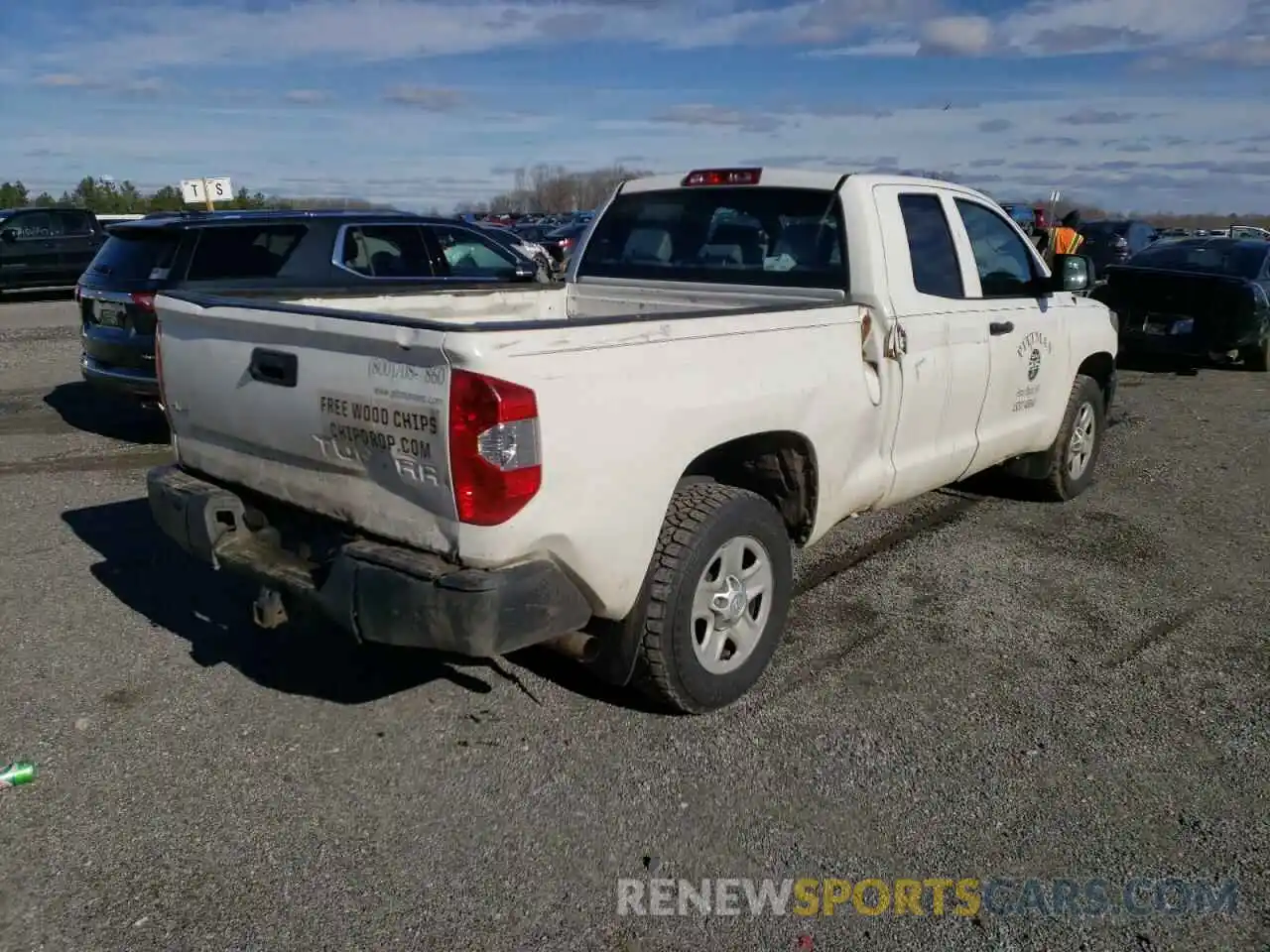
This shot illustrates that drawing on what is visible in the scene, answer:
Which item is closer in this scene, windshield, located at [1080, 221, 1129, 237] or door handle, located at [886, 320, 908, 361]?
door handle, located at [886, 320, 908, 361]

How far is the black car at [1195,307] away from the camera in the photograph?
38.9ft

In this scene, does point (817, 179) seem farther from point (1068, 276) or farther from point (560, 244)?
point (560, 244)

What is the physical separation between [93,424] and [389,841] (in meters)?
7.04

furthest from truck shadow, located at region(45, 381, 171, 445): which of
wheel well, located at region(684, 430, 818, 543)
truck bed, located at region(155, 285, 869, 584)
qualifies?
wheel well, located at region(684, 430, 818, 543)

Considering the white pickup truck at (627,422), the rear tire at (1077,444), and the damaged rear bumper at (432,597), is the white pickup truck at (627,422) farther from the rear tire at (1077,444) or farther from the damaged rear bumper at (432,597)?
the rear tire at (1077,444)

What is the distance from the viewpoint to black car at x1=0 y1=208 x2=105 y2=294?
19281 mm

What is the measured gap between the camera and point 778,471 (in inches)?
165

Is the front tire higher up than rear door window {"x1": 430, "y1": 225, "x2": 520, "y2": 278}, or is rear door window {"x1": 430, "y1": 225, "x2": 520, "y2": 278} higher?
rear door window {"x1": 430, "y1": 225, "x2": 520, "y2": 278}

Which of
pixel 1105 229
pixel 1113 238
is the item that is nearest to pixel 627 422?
pixel 1113 238

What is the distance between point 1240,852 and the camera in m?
3.14

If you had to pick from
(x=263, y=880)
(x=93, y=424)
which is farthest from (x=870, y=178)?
(x=93, y=424)

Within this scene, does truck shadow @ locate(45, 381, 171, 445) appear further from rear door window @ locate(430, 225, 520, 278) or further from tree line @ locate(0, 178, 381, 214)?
tree line @ locate(0, 178, 381, 214)

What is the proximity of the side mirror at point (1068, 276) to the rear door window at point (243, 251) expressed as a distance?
5402 mm

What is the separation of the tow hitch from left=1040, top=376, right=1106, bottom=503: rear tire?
14.8 feet
